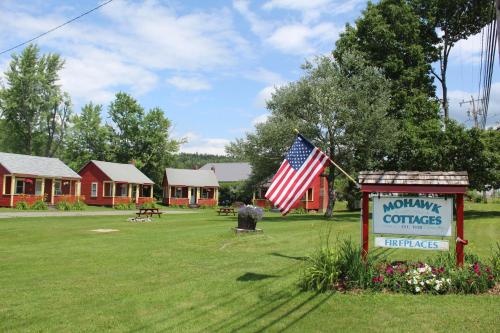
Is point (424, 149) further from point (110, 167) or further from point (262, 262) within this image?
point (110, 167)

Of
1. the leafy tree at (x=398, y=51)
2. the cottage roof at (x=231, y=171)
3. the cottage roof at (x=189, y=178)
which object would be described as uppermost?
the leafy tree at (x=398, y=51)

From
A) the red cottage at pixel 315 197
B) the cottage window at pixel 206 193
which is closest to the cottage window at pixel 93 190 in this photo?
the cottage window at pixel 206 193

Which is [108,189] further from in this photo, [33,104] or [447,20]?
[447,20]

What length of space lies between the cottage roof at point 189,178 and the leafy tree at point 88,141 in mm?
11534

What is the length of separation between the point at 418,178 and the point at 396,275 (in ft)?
7.32

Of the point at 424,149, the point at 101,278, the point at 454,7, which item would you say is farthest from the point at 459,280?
the point at 454,7

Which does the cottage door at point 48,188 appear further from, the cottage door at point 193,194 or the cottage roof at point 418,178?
the cottage roof at point 418,178

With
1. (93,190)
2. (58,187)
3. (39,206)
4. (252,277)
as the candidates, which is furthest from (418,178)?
(93,190)

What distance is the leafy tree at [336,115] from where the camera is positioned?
111 feet

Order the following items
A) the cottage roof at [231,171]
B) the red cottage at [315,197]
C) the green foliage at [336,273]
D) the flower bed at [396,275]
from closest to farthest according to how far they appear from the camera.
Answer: the flower bed at [396,275]
the green foliage at [336,273]
the red cottage at [315,197]
the cottage roof at [231,171]

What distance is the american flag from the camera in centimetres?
1125

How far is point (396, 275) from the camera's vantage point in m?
9.62

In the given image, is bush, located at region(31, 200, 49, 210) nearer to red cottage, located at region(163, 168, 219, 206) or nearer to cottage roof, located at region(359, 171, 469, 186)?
red cottage, located at region(163, 168, 219, 206)

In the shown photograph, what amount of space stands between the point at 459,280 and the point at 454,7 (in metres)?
38.1
